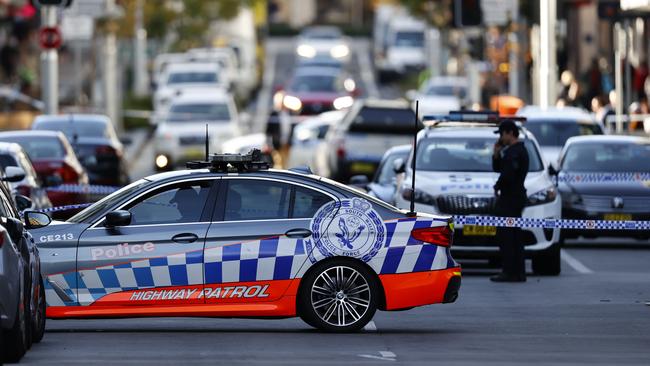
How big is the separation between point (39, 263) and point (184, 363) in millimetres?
1568

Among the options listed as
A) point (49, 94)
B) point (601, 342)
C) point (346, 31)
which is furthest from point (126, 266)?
point (346, 31)

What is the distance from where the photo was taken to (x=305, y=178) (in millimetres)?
15234

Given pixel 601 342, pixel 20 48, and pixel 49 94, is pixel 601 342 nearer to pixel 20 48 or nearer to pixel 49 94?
pixel 49 94

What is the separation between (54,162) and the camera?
27156mm

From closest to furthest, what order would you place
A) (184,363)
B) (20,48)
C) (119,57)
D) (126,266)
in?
(184,363) < (126,266) < (20,48) < (119,57)

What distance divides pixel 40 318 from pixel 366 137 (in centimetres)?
1947

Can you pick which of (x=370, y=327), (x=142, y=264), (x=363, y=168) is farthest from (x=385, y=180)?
(x=142, y=264)

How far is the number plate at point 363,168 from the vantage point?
32.9m

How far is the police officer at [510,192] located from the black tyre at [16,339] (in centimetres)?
841

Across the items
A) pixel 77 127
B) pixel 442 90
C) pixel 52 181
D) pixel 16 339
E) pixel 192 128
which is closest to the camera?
pixel 16 339

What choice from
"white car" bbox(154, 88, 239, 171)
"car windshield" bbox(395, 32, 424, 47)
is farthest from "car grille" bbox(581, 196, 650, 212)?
"car windshield" bbox(395, 32, 424, 47)

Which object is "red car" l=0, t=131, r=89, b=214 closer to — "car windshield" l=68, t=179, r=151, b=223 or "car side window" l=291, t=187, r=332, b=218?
"car windshield" l=68, t=179, r=151, b=223

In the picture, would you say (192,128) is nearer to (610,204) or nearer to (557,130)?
(557,130)

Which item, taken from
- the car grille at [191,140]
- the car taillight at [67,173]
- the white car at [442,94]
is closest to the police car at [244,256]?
the car taillight at [67,173]
